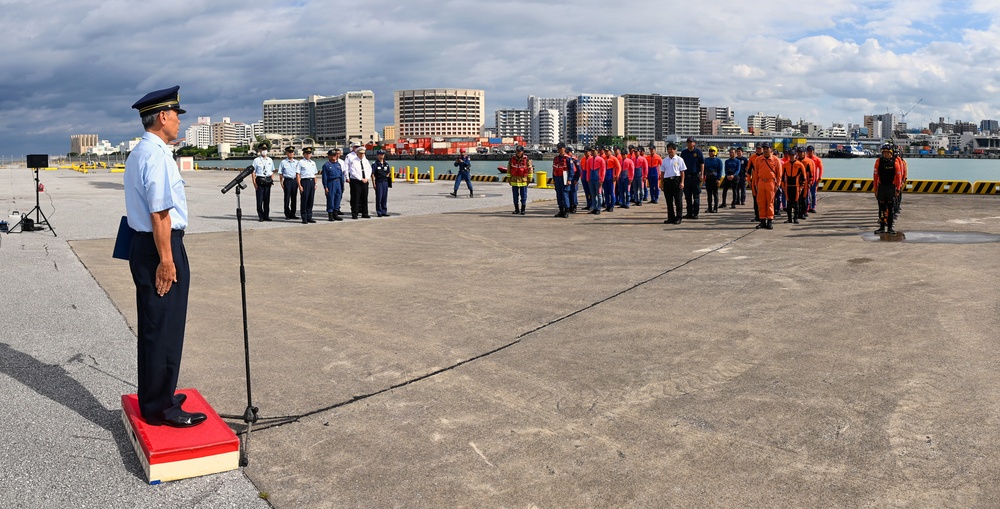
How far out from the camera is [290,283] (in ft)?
33.6

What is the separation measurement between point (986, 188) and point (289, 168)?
2465 centimetres

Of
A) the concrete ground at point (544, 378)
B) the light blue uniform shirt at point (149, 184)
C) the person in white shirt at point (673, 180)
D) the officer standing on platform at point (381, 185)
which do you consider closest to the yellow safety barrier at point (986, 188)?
the person in white shirt at point (673, 180)

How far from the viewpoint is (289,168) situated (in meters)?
18.8

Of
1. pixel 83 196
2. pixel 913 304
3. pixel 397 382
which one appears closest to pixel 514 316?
pixel 397 382

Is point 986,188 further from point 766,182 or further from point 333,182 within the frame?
point 333,182

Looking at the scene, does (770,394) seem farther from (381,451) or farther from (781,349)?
(381,451)

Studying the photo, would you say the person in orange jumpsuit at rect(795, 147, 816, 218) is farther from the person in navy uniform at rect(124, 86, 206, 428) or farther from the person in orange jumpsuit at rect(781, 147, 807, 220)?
the person in navy uniform at rect(124, 86, 206, 428)

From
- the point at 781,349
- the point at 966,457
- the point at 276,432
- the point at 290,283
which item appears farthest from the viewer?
the point at 290,283

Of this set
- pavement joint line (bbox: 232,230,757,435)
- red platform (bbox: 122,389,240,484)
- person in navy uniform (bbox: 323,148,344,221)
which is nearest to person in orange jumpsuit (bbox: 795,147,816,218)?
pavement joint line (bbox: 232,230,757,435)

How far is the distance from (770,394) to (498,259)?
7193 mm

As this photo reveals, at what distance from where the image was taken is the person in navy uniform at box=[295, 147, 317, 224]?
18594 millimetres

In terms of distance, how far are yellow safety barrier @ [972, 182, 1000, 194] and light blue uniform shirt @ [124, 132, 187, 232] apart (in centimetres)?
3110

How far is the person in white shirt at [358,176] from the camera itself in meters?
19.1

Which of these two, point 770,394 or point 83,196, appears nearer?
point 770,394
